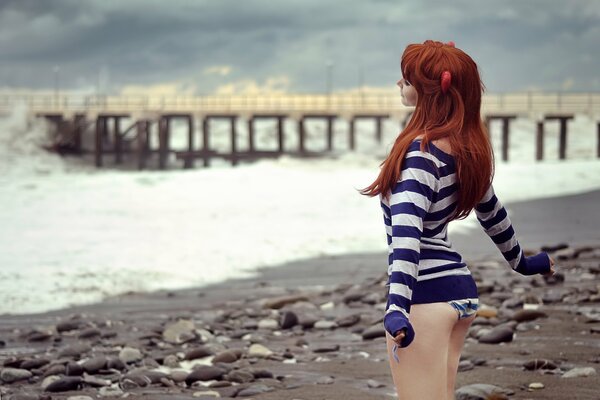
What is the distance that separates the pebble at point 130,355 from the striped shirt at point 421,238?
3.47m

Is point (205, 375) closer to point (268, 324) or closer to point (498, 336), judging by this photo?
point (498, 336)

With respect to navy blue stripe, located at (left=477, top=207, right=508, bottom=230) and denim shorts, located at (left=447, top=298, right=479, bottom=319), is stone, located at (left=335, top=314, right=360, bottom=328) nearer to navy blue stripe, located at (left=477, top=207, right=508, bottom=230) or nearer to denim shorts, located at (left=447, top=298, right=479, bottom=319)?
navy blue stripe, located at (left=477, top=207, right=508, bottom=230)

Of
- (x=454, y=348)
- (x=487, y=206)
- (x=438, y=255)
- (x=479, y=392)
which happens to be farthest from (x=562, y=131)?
(x=438, y=255)

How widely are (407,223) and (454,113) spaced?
346 mm

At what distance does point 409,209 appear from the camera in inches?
93.0

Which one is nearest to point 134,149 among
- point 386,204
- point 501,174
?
point 501,174

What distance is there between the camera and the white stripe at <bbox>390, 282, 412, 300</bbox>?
2328 mm

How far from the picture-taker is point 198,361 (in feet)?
18.6

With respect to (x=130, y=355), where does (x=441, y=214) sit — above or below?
above

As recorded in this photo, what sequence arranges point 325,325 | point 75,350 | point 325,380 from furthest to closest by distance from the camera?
point 325,325 → point 75,350 → point 325,380

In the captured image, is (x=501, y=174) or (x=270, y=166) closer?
(x=501, y=174)

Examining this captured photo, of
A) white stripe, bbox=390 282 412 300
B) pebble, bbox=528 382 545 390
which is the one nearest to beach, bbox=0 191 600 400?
pebble, bbox=528 382 545 390

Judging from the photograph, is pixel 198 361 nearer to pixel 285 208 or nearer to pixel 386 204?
pixel 386 204

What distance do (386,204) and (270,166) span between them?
3610 centimetres
